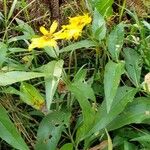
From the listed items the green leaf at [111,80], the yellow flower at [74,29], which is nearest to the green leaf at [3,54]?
the yellow flower at [74,29]

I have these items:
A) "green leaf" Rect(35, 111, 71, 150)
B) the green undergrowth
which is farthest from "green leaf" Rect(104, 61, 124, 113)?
"green leaf" Rect(35, 111, 71, 150)

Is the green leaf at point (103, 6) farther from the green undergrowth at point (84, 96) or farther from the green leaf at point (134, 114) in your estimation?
the green leaf at point (134, 114)

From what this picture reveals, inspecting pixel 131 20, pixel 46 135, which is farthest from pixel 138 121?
pixel 131 20

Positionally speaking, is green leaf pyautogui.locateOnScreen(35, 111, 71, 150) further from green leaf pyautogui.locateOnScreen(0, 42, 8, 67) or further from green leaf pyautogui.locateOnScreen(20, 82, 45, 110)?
green leaf pyautogui.locateOnScreen(0, 42, 8, 67)

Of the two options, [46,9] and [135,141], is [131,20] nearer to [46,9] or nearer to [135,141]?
[46,9]

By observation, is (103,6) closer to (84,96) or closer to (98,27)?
(98,27)

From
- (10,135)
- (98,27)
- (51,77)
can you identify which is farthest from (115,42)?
(10,135)
